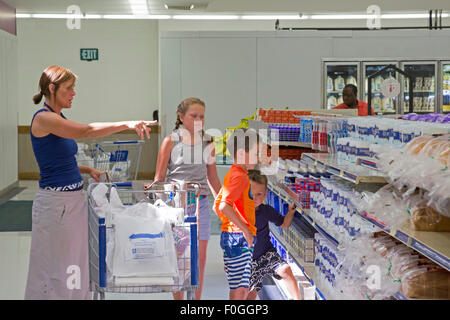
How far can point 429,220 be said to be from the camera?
264 centimetres

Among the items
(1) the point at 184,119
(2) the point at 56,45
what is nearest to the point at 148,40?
(2) the point at 56,45

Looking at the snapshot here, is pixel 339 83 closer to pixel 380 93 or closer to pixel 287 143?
pixel 380 93

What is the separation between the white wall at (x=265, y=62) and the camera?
10320 mm

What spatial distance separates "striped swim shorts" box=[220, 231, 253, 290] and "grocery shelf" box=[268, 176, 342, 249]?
578 mm

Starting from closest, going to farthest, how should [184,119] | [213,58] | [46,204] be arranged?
[46,204] < [184,119] < [213,58]

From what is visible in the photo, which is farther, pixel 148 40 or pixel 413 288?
pixel 148 40

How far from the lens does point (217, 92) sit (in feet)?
34.2

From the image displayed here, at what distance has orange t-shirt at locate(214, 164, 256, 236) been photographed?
359cm

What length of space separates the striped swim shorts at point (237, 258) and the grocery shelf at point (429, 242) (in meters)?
1.05

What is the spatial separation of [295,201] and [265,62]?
6000 mm

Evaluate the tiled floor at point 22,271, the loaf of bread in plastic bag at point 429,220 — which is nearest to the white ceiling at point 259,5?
the tiled floor at point 22,271

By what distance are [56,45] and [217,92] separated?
4.10 meters

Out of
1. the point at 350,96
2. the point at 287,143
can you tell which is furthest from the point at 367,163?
the point at 350,96
